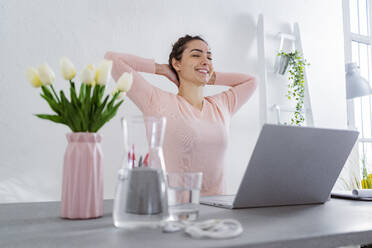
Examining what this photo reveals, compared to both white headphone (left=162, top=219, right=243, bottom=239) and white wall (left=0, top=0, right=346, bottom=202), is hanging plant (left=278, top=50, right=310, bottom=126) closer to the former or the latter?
white wall (left=0, top=0, right=346, bottom=202)

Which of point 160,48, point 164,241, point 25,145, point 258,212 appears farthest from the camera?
point 160,48

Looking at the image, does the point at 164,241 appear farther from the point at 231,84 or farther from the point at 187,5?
the point at 187,5

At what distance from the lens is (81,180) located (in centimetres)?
86

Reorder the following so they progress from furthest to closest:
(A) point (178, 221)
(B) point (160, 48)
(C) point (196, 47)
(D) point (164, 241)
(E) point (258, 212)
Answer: (B) point (160, 48), (C) point (196, 47), (E) point (258, 212), (A) point (178, 221), (D) point (164, 241)

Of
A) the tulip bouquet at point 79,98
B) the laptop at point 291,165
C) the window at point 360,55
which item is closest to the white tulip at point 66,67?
the tulip bouquet at point 79,98

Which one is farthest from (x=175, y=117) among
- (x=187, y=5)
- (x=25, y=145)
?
(x=187, y=5)

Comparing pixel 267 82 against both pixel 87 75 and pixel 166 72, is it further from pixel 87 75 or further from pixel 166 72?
pixel 87 75

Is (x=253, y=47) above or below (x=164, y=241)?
above

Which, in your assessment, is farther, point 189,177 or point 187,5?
point 187,5

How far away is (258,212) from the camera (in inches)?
36.9

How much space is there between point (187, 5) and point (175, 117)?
1.11 metres

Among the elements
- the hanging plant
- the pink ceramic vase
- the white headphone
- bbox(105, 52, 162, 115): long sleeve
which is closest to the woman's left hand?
bbox(105, 52, 162, 115): long sleeve

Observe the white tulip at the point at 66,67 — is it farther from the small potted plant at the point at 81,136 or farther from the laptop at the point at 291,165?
the laptop at the point at 291,165

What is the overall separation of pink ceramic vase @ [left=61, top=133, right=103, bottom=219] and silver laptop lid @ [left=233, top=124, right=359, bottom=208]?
379mm
